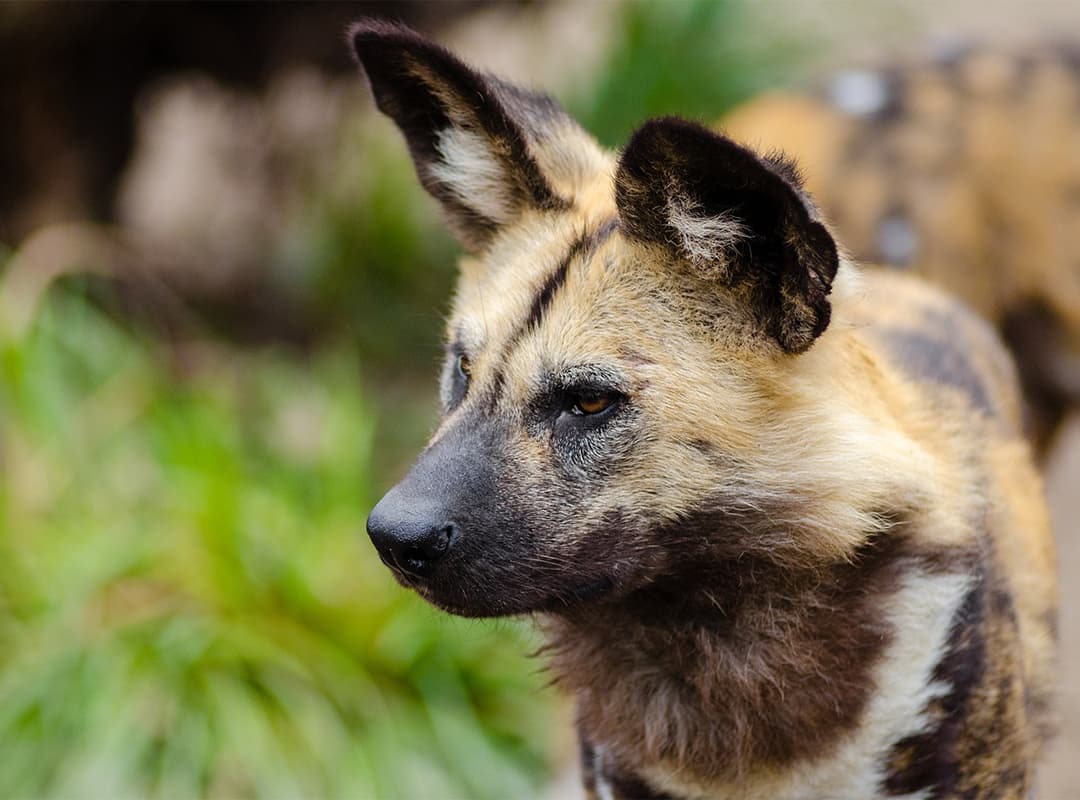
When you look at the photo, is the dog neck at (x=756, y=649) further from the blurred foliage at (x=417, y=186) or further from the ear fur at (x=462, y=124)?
the blurred foliage at (x=417, y=186)

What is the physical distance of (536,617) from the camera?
2.57m

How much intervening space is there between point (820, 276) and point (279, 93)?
501cm

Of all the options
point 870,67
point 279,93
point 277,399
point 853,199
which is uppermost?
point 870,67

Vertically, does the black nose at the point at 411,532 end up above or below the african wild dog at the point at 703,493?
below

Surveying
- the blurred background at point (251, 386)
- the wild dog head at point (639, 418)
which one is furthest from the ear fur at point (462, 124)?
the blurred background at point (251, 386)

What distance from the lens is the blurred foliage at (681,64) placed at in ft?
22.3

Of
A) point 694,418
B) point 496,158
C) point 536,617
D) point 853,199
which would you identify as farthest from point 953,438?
point 853,199

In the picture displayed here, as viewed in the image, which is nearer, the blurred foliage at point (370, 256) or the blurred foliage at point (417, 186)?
the blurred foliage at point (417, 186)

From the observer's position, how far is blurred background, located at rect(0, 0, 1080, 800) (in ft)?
13.8

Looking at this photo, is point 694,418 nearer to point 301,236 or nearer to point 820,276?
point 820,276

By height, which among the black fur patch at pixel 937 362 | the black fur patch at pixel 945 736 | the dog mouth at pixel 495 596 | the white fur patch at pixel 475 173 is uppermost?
the black fur patch at pixel 937 362

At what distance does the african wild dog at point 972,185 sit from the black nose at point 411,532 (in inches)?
104

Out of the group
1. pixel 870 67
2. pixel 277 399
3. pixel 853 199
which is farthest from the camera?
pixel 277 399

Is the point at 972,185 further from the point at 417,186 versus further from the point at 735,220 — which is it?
the point at 417,186
